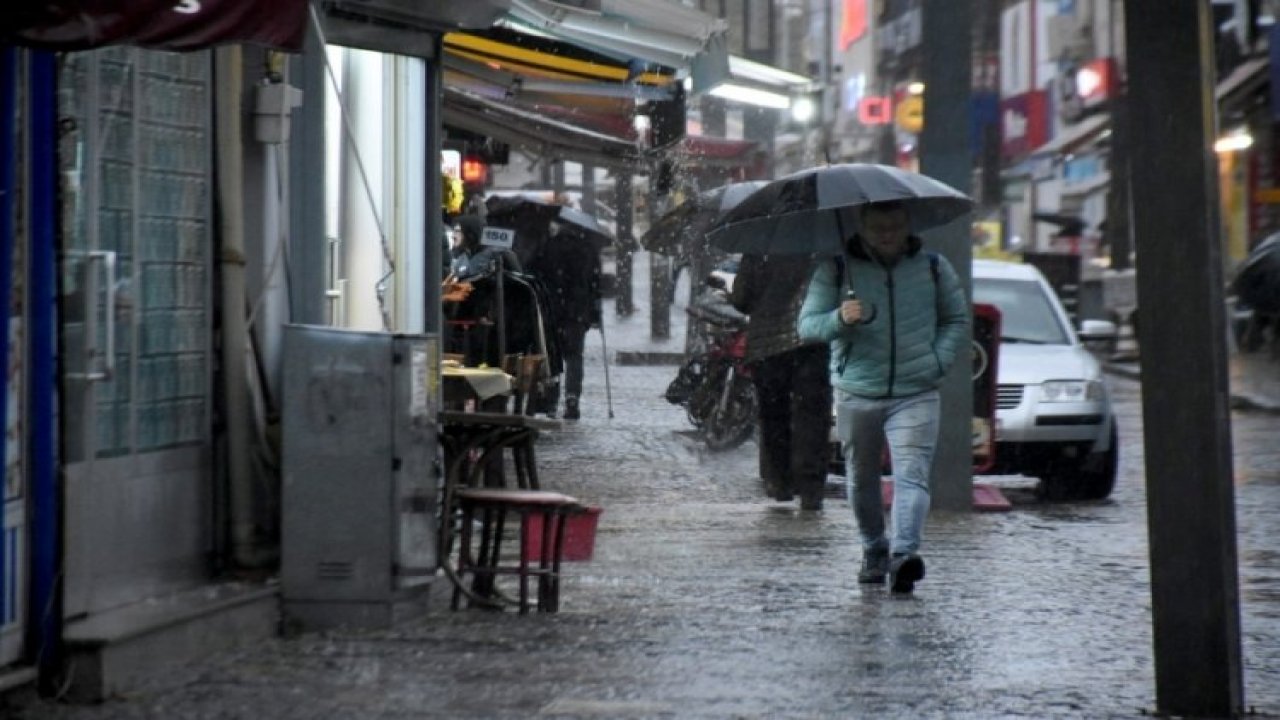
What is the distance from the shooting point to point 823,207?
35.2 ft

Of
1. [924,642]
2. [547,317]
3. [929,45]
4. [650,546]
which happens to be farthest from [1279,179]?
[924,642]

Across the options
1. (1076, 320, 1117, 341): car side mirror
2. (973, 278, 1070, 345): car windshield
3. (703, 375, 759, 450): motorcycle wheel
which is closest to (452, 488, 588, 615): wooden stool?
(973, 278, 1070, 345): car windshield

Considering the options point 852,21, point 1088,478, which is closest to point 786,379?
point 1088,478

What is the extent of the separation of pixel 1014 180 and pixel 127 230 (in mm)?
55037

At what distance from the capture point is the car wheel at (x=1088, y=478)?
49.7 feet

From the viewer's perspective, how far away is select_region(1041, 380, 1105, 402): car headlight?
15125 millimetres

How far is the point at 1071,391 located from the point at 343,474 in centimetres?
764

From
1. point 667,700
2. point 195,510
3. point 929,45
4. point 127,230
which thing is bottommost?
point 667,700

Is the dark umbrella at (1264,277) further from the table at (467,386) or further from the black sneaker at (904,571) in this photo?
the black sneaker at (904,571)

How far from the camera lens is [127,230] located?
7.85 meters

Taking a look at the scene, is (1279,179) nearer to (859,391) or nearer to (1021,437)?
(1021,437)

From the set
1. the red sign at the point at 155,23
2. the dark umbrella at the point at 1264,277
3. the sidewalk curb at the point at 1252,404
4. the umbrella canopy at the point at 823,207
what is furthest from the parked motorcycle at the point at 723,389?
the red sign at the point at 155,23

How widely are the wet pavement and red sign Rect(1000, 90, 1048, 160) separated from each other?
4639 centimetres

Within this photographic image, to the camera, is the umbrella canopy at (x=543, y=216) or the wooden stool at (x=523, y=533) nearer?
the wooden stool at (x=523, y=533)
